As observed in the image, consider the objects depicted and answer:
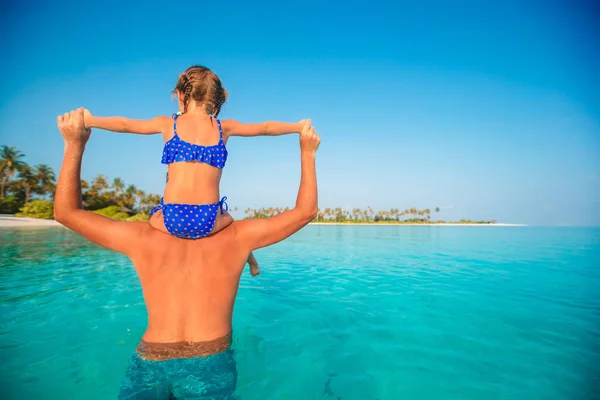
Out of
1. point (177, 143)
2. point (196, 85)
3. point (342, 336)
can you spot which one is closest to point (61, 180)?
point (177, 143)

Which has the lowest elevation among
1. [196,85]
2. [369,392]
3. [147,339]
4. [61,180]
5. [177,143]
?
[369,392]

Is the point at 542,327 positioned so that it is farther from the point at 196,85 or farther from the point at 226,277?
the point at 196,85

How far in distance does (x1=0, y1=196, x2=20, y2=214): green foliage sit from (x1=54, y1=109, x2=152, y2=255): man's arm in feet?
210

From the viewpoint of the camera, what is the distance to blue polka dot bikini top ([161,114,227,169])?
6.32 feet

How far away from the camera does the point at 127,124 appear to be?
2.01 metres

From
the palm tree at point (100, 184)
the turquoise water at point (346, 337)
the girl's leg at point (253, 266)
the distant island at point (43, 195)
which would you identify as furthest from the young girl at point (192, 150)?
the palm tree at point (100, 184)

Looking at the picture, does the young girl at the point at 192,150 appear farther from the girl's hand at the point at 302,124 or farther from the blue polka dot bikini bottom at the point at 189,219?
the girl's hand at the point at 302,124

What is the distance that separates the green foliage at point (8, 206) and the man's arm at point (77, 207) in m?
64.0

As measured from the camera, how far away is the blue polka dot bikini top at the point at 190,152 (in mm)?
1925

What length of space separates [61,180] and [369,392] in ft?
10.5

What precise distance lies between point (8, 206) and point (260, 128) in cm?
6514

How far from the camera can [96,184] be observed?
66.6 meters

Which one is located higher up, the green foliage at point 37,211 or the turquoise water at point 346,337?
the green foliage at point 37,211

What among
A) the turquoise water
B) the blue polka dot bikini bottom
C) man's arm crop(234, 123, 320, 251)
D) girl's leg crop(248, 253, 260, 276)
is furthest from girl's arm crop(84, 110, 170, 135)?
the turquoise water
